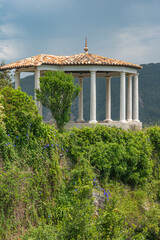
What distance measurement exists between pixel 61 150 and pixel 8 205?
388 centimetres

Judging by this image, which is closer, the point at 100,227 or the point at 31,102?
the point at 100,227

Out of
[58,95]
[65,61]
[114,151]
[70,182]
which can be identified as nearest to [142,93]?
[65,61]

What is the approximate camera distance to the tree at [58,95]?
1828cm

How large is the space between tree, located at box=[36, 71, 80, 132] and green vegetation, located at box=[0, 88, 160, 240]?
13.5 ft

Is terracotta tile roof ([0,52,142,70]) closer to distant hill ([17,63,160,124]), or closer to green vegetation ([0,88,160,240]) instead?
green vegetation ([0,88,160,240])

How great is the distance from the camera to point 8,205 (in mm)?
9930

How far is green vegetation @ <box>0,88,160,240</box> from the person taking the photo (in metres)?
9.84

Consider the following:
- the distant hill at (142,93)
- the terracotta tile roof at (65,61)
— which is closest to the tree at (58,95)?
the terracotta tile roof at (65,61)

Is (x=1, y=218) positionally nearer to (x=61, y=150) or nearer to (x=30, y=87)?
(x=61, y=150)

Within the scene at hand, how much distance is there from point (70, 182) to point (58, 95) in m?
7.05

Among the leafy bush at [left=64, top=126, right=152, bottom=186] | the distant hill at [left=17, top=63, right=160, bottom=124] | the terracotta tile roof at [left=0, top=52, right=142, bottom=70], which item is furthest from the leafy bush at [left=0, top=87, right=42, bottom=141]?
the distant hill at [left=17, top=63, right=160, bottom=124]

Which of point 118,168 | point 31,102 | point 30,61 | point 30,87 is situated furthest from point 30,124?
point 30,87

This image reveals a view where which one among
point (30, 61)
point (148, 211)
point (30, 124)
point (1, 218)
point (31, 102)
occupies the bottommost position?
point (148, 211)

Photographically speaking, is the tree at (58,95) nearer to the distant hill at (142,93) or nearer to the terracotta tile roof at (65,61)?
the terracotta tile roof at (65,61)
